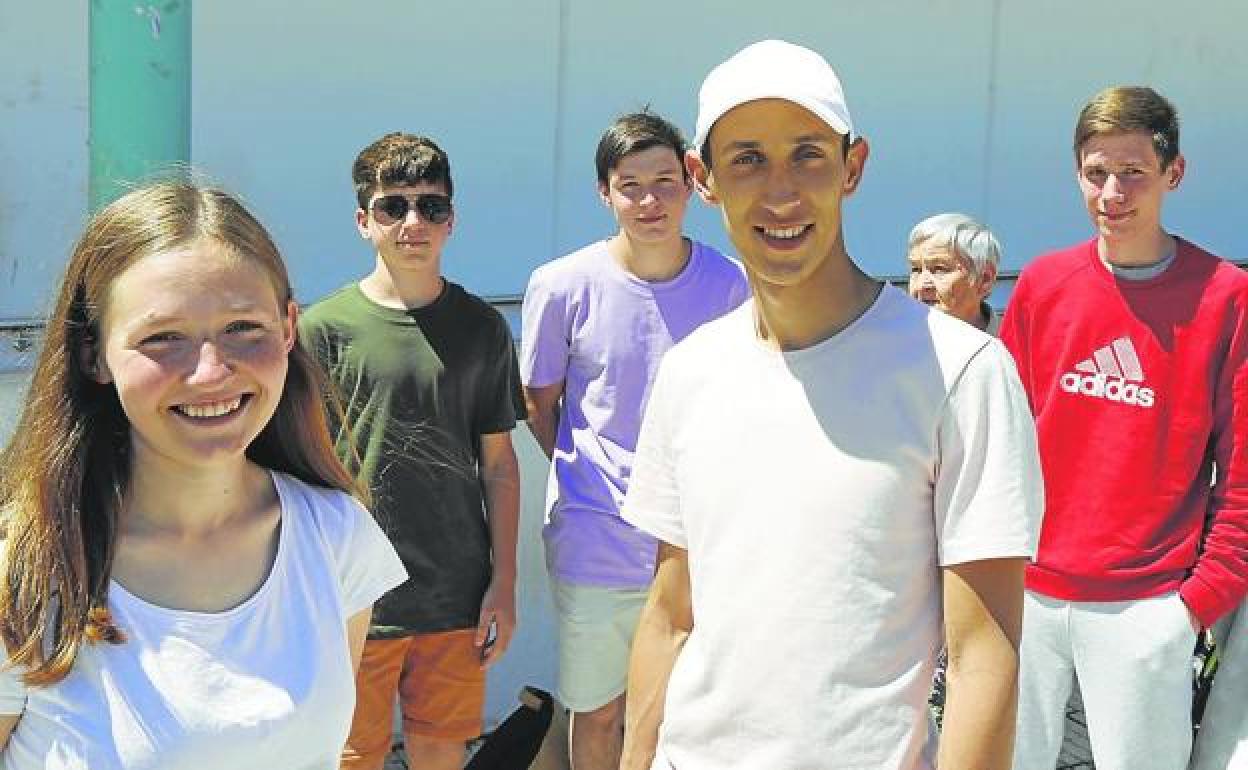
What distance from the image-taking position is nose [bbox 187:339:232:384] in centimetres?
185

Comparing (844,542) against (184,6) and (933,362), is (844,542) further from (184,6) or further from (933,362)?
(184,6)

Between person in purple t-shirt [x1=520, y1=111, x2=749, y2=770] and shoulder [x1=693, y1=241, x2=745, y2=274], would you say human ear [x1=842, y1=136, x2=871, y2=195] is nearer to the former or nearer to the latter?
person in purple t-shirt [x1=520, y1=111, x2=749, y2=770]

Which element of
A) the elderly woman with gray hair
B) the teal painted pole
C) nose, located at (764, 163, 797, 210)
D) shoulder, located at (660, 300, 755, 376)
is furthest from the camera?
the elderly woman with gray hair

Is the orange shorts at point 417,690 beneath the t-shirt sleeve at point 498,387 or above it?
beneath

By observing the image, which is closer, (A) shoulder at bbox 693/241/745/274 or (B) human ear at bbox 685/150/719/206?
(B) human ear at bbox 685/150/719/206

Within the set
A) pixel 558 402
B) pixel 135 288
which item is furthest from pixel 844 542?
pixel 558 402

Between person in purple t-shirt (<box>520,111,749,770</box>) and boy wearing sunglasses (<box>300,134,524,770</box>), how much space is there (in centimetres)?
21

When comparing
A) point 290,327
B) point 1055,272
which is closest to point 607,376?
point 1055,272

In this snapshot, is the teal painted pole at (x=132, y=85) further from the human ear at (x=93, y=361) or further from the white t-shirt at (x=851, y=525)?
the white t-shirt at (x=851, y=525)

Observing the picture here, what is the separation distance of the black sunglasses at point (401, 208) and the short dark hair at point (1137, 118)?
154cm

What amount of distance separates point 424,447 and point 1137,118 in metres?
1.80

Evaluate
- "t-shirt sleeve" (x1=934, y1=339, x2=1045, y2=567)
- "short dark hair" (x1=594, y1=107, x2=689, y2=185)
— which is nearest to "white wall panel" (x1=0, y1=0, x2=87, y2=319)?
"short dark hair" (x1=594, y1=107, x2=689, y2=185)

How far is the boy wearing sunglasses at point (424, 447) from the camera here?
11.5ft

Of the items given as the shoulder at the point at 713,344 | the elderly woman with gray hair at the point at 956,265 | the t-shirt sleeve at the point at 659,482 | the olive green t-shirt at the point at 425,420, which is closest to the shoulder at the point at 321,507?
the t-shirt sleeve at the point at 659,482
